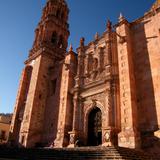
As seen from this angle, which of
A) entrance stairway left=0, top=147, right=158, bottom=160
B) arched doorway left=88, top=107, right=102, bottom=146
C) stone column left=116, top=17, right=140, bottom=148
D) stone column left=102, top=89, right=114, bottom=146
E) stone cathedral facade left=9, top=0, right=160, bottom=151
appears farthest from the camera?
arched doorway left=88, top=107, right=102, bottom=146

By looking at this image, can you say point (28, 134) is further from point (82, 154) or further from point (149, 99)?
point (149, 99)

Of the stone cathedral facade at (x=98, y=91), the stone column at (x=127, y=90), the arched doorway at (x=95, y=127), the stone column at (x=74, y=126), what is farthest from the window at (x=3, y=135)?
the stone column at (x=127, y=90)

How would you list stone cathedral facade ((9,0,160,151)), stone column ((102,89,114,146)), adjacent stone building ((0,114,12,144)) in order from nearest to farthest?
stone cathedral facade ((9,0,160,151)) → stone column ((102,89,114,146)) → adjacent stone building ((0,114,12,144))

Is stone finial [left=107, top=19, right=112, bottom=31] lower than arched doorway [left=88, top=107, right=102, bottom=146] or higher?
higher

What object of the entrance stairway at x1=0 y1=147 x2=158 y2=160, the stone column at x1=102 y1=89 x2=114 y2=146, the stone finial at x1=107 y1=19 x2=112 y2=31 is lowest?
the entrance stairway at x1=0 y1=147 x2=158 y2=160

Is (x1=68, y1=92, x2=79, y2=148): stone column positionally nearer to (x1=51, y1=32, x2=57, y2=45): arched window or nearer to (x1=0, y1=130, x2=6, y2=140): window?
(x1=51, y1=32, x2=57, y2=45): arched window

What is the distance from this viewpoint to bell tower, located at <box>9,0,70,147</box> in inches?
742

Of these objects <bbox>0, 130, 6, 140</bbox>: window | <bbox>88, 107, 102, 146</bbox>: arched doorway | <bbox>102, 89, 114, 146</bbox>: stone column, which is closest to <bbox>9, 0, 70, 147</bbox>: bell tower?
<bbox>88, 107, 102, 146</bbox>: arched doorway

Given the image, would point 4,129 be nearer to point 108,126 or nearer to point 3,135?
point 3,135

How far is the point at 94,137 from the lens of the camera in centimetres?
1492

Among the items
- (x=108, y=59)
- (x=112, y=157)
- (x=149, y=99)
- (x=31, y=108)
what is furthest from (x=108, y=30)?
(x=112, y=157)

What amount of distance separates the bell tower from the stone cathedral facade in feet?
0.31

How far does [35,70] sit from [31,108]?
15.3 ft

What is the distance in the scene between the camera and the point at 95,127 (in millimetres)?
15227
